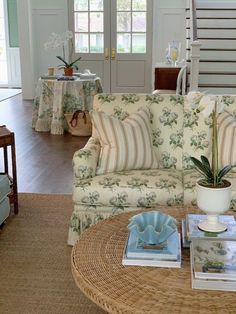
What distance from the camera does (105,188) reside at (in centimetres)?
287

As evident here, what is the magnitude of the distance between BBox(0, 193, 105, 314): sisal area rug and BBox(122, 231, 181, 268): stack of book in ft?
1.75

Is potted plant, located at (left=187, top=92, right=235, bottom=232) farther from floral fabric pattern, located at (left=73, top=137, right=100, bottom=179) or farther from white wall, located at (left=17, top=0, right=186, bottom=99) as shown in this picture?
white wall, located at (left=17, top=0, right=186, bottom=99)

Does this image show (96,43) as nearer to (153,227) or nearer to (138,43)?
(138,43)

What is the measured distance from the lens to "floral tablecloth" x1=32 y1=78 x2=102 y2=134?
630cm

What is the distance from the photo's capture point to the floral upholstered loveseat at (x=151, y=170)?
287 cm

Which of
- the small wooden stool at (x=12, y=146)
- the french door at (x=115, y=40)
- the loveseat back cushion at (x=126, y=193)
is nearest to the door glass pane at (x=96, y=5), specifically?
the french door at (x=115, y=40)

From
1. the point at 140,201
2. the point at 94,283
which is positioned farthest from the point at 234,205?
the point at 94,283

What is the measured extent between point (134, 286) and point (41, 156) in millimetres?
3736

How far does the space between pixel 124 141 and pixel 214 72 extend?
424cm

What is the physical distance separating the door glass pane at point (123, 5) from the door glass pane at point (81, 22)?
0.64 metres

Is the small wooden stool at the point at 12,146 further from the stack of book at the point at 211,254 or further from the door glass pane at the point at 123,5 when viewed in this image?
the door glass pane at the point at 123,5

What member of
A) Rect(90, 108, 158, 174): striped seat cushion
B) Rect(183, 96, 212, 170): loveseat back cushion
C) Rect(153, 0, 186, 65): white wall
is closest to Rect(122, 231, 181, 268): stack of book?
Rect(90, 108, 158, 174): striped seat cushion

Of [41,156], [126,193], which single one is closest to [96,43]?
[41,156]

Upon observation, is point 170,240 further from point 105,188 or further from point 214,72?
point 214,72
